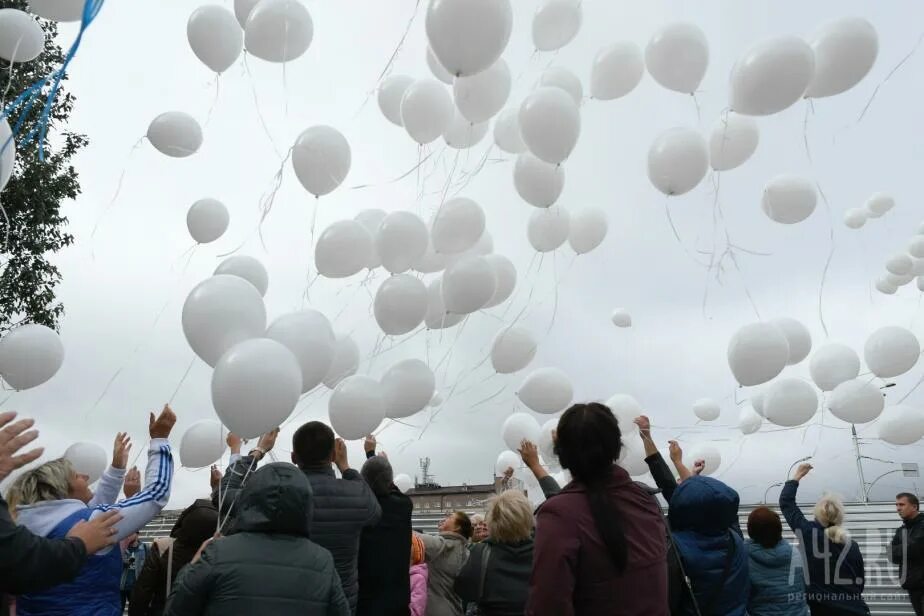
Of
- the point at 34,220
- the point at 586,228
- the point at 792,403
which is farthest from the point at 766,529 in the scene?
the point at 34,220

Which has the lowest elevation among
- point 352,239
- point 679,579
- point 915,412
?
point 679,579

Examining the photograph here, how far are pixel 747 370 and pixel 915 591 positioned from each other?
1.43 meters

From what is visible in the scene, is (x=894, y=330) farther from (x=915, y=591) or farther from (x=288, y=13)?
(x=288, y=13)

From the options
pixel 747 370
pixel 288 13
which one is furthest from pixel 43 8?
pixel 747 370

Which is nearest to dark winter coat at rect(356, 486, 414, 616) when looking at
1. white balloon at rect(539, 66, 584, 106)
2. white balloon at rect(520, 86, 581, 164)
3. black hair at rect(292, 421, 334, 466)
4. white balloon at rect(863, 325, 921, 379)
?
black hair at rect(292, 421, 334, 466)

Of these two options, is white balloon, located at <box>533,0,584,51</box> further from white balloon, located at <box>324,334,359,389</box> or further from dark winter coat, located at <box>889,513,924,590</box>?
dark winter coat, located at <box>889,513,924,590</box>

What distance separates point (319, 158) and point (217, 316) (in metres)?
1.39

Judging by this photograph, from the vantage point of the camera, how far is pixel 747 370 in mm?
3678

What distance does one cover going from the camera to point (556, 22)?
375 cm

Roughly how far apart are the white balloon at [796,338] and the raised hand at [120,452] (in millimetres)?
3833

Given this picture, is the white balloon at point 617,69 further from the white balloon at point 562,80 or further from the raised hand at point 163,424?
the raised hand at point 163,424

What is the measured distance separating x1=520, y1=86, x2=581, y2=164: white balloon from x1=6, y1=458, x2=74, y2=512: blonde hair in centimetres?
253

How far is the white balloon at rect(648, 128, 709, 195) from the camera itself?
348cm

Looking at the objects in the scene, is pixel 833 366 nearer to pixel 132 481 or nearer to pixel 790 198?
pixel 790 198
